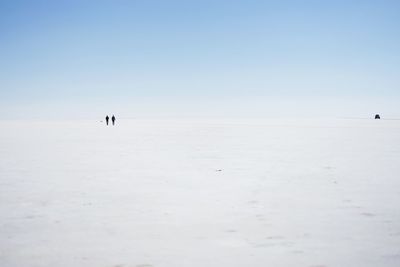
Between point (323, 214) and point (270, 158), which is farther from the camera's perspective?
point (270, 158)

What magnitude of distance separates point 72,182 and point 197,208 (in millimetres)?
4496

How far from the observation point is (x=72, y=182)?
973 centimetres

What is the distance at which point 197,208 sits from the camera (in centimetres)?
698

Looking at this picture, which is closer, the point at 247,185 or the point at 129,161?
the point at 247,185

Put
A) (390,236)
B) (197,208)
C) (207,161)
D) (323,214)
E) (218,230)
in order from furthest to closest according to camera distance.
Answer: (207,161) < (197,208) < (323,214) < (218,230) < (390,236)

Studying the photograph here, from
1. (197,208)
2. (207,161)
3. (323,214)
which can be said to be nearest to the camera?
(323,214)

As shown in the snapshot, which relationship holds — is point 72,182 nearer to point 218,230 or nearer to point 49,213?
point 49,213

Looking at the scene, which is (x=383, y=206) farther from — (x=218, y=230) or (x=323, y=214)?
(x=218, y=230)

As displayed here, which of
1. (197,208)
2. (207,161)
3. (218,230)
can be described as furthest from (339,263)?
(207,161)

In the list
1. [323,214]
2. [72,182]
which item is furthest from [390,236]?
[72,182]

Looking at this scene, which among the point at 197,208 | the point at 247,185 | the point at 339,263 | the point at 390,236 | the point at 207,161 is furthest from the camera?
the point at 207,161

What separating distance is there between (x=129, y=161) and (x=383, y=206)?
31.9ft

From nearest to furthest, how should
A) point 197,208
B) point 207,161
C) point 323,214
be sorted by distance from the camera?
point 323,214 → point 197,208 → point 207,161

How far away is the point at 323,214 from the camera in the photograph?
6.48 metres
